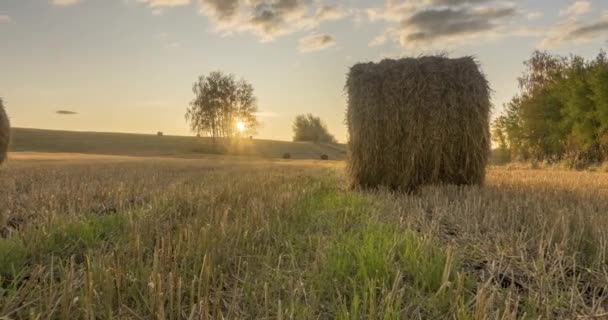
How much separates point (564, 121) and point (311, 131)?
190 feet

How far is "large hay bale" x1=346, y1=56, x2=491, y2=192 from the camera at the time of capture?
7.71 m

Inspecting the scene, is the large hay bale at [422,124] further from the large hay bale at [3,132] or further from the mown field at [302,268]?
the large hay bale at [3,132]

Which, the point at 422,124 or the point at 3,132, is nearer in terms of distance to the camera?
the point at 422,124

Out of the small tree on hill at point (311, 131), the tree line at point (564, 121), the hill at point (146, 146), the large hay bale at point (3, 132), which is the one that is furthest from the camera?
the small tree on hill at point (311, 131)

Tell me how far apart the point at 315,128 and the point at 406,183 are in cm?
7471

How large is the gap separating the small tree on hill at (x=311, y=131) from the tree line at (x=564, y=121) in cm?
4982

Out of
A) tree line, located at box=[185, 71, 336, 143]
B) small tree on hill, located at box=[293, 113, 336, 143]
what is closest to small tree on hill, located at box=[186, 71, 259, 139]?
tree line, located at box=[185, 71, 336, 143]

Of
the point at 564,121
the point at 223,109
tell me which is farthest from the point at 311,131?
the point at 564,121

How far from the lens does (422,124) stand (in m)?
7.69

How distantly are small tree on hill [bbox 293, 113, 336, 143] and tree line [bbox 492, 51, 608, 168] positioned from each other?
163 feet

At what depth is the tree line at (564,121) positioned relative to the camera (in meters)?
23.1

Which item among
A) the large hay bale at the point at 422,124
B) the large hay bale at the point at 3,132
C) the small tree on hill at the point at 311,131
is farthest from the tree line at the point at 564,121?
the small tree on hill at the point at 311,131

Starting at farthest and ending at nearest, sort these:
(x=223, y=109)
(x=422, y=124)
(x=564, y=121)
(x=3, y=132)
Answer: (x=223, y=109)
(x=564, y=121)
(x=3, y=132)
(x=422, y=124)

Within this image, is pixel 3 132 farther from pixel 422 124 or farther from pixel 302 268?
pixel 302 268
